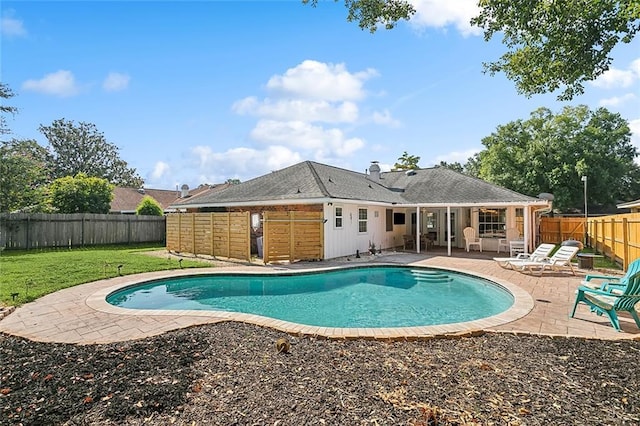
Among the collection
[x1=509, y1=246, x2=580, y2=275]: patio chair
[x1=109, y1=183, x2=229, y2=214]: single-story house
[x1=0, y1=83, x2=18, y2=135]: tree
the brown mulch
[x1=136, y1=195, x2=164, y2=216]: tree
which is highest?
[x1=0, y1=83, x2=18, y2=135]: tree

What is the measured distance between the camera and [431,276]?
12070 millimetres

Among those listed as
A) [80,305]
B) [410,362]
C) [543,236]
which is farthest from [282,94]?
[543,236]

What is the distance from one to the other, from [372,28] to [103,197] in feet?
79.1

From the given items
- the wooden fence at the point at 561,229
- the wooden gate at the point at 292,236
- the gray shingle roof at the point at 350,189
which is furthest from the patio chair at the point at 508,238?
the wooden gate at the point at 292,236

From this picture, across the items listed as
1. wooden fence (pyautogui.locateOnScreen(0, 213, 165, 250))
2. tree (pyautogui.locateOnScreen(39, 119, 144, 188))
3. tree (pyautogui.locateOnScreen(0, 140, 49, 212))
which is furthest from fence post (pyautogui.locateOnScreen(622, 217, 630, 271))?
tree (pyautogui.locateOnScreen(39, 119, 144, 188))

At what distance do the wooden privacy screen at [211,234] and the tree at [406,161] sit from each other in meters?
32.4

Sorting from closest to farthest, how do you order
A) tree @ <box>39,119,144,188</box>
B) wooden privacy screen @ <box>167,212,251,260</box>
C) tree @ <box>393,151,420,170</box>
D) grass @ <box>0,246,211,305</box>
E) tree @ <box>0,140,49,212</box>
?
grass @ <box>0,246,211,305</box>, wooden privacy screen @ <box>167,212,251,260</box>, tree @ <box>0,140,49,212</box>, tree @ <box>393,151,420,170</box>, tree @ <box>39,119,144,188</box>

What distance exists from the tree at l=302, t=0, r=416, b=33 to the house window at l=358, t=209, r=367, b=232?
10.2m

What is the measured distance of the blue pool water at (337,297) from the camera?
24.6 feet

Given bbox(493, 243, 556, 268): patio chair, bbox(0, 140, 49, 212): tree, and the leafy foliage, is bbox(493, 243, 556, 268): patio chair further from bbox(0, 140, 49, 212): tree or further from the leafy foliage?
bbox(0, 140, 49, 212): tree

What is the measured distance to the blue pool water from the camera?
24.6 feet

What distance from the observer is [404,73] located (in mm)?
12266

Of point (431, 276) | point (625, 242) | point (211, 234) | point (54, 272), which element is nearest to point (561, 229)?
point (625, 242)

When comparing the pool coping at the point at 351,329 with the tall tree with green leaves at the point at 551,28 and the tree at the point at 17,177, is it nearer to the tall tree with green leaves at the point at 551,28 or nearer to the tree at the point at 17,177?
the tall tree with green leaves at the point at 551,28
